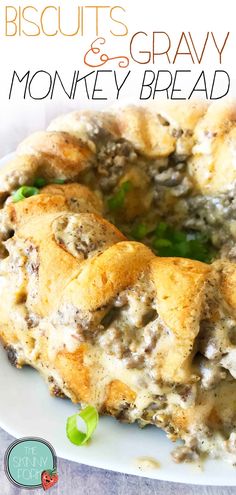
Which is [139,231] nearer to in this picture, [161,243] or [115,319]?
[161,243]

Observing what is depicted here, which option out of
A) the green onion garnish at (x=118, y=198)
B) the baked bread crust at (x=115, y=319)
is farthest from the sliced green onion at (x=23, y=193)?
the green onion garnish at (x=118, y=198)

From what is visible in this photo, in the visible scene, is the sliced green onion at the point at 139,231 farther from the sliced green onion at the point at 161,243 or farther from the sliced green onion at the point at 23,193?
the sliced green onion at the point at 23,193

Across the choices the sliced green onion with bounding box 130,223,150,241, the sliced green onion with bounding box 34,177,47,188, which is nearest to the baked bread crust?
the sliced green onion with bounding box 34,177,47,188

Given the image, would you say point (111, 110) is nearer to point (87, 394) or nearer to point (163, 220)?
point (163, 220)

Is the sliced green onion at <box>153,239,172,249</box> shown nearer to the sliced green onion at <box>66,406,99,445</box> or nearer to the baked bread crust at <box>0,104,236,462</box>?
the baked bread crust at <box>0,104,236,462</box>

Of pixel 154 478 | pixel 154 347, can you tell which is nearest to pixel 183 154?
pixel 154 347
